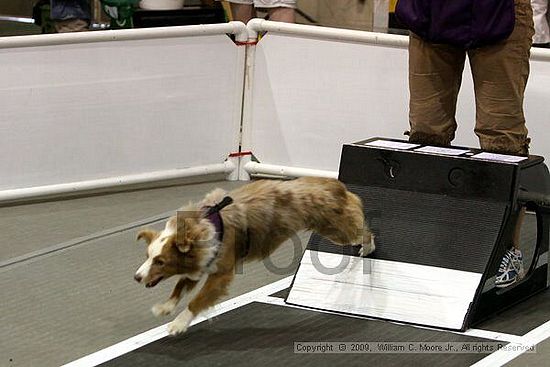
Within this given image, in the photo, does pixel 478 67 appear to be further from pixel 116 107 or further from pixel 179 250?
pixel 116 107

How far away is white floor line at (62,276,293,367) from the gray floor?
5cm

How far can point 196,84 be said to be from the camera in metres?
6.46

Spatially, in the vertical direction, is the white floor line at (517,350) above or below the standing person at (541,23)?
below

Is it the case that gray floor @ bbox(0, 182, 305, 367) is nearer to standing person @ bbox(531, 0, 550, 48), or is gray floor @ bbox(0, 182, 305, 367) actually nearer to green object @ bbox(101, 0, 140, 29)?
green object @ bbox(101, 0, 140, 29)

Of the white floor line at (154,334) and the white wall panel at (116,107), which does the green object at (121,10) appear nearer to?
the white wall panel at (116,107)

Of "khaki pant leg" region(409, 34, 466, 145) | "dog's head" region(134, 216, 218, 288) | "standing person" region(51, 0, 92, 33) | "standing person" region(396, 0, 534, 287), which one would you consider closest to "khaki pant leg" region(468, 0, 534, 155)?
"standing person" region(396, 0, 534, 287)

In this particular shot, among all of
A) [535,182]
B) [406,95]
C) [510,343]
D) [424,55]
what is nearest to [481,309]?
[510,343]

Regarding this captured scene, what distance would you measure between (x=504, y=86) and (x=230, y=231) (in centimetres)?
139

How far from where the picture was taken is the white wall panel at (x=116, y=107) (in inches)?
234

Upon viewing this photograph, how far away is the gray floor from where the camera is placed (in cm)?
428

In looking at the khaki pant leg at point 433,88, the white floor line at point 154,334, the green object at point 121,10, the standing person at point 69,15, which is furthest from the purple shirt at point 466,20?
the green object at point 121,10

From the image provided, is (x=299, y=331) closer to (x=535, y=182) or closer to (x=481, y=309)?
(x=481, y=309)

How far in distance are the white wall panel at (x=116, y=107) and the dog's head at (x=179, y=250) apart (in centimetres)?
230

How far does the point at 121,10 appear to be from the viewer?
7.50 metres
